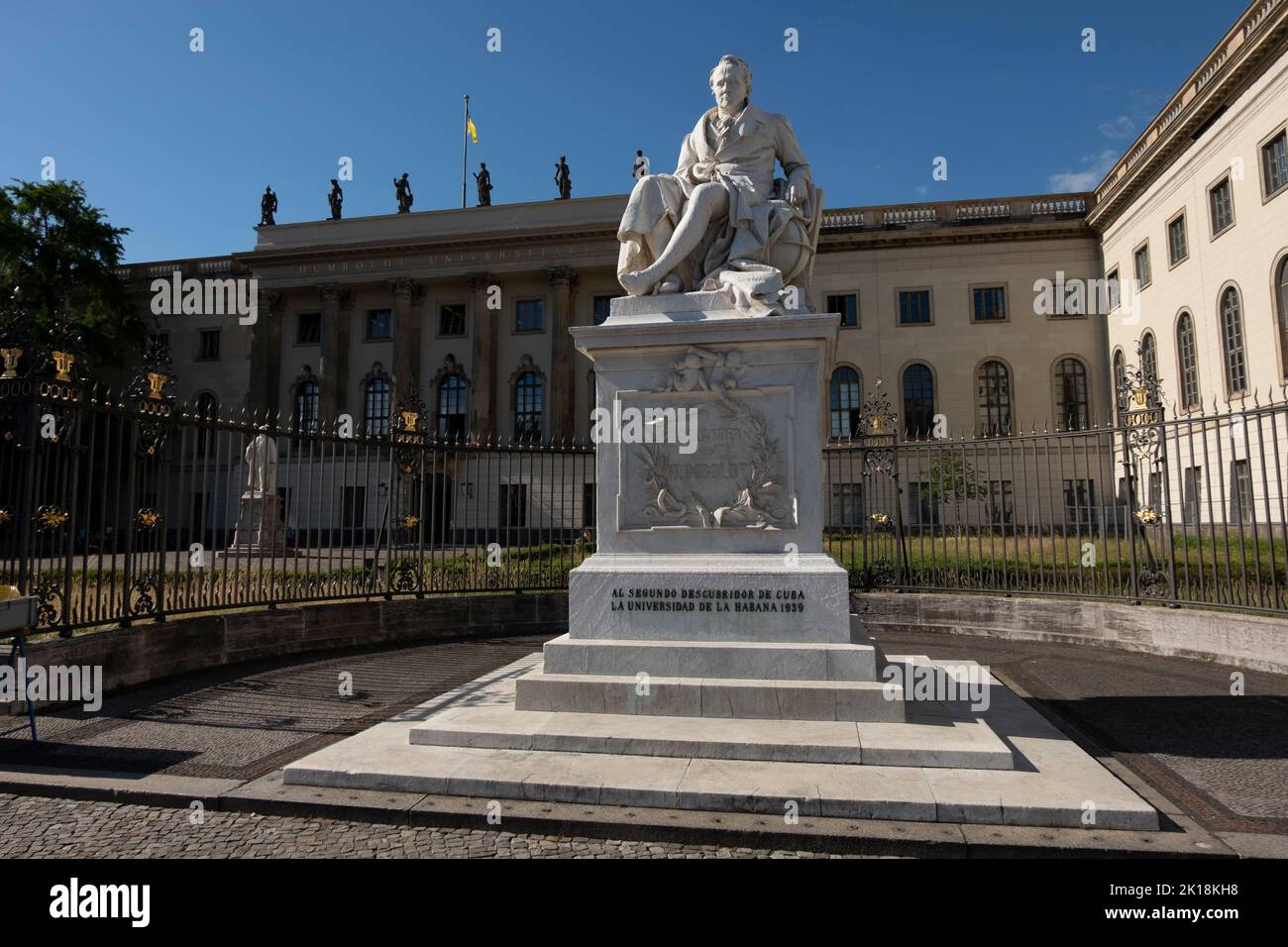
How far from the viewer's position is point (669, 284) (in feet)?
20.2

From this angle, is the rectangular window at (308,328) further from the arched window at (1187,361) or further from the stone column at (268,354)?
the arched window at (1187,361)

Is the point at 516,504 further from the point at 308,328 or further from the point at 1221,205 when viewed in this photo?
the point at 308,328

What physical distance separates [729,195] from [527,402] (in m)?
36.1

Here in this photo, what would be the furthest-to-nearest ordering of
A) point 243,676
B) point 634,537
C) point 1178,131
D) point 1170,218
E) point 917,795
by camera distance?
1. point 1170,218
2. point 1178,131
3. point 243,676
4. point 634,537
5. point 917,795

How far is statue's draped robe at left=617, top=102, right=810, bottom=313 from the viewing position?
→ 245 inches

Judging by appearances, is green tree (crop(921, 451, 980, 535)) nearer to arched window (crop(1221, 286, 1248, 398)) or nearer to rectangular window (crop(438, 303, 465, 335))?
arched window (crop(1221, 286, 1248, 398))

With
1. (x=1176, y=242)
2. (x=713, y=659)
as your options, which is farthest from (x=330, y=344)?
(x=713, y=659)

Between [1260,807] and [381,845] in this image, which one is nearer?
[381,845]

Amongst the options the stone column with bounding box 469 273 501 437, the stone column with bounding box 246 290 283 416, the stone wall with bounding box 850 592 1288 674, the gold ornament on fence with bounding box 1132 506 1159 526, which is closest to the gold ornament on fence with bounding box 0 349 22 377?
the stone wall with bounding box 850 592 1288 674

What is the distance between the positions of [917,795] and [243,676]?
268 inches

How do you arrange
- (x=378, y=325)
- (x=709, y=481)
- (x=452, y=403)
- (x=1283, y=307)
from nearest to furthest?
(x=709, y=481)
(x=1283, y=307)
(x=452, y=403)
(x=378, y=325)

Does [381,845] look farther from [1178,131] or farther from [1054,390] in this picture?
[1054,390]

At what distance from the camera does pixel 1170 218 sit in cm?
2941
